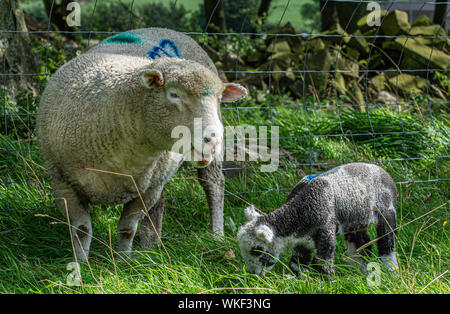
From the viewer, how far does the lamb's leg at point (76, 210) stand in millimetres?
2855

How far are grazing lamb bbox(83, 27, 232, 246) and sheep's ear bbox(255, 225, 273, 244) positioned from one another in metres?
1.10

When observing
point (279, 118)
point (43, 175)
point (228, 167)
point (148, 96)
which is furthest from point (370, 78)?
point (148, 96)

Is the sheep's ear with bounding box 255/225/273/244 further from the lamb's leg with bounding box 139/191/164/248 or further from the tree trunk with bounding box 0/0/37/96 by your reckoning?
the tree trunk with bounding box 0/0/37/96

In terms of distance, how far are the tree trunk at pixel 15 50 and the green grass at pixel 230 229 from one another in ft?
2.46

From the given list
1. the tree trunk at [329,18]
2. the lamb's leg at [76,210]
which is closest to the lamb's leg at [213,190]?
the lamb's leg at [76,210]

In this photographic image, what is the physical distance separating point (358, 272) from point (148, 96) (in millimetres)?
1440

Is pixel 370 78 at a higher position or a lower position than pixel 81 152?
lower

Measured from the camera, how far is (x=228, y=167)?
454 centimetres

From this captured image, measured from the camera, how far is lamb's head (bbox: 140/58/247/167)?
92.0 inches

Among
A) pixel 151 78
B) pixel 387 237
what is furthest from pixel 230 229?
pixel 151 78

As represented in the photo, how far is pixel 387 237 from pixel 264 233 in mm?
828

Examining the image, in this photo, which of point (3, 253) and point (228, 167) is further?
point (228, 167)

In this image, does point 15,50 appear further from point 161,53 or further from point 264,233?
point 264,233

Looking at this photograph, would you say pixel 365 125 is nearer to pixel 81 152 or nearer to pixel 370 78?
pixel 370 78
